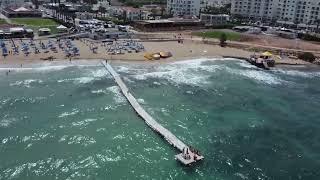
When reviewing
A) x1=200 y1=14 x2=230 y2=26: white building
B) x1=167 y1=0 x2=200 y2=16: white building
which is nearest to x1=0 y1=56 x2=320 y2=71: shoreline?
x1=200 y1=14 x2=230 y2=26: white building

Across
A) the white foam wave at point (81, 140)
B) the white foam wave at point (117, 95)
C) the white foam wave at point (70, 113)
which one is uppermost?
the white foam wave at point (117, 95)

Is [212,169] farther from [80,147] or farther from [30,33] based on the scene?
[30,33]

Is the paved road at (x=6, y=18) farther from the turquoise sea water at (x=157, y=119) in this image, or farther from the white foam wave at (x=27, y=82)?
the white foam wave at (x=27, y=82)

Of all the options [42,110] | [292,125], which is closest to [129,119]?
[42,110]

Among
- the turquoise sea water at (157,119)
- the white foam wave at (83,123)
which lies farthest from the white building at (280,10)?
the white foam wave at (83,123)

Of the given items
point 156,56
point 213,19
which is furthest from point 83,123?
point 213,19

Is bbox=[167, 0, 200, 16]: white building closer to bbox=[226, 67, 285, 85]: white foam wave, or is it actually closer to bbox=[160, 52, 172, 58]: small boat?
bbox=[160, 52, 172, 58]: small boat

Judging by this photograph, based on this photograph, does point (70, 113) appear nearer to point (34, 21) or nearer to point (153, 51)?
point (153, 51)
